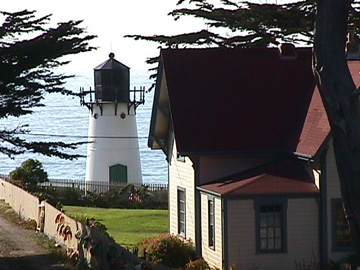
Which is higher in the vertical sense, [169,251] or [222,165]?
[222,165]

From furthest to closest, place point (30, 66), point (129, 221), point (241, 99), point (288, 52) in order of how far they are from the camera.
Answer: point (129, 221), point (288, 52), point (241, 99), point (30, 66)

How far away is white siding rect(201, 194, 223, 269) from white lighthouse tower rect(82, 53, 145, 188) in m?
28.9

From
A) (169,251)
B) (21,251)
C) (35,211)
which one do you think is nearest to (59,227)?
(21,251)

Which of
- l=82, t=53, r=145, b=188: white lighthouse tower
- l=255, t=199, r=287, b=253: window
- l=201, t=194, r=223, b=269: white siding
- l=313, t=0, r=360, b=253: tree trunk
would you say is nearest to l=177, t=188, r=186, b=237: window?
l=201, t=194, r=223, b=269: white siding

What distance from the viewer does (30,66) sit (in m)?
23.2

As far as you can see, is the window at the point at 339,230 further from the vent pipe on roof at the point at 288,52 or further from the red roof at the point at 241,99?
the vent pipe on roof at the point at 288,52

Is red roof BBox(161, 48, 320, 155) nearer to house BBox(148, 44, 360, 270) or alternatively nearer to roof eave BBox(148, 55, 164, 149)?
house BBox(148, 44, 360, 270)

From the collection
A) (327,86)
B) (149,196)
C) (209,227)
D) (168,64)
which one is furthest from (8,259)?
(149,196)

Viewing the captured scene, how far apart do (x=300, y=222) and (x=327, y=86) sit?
1226 cm

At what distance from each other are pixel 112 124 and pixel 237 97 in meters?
28.5

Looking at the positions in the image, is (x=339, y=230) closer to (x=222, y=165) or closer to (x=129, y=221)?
(x=222, y=165)

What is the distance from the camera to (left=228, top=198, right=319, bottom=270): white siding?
2686 centimetres

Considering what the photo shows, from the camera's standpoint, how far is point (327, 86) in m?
15.4

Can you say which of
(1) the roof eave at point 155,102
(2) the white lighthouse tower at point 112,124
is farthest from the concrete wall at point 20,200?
(2) the white lighthouse tower at point 112,124
